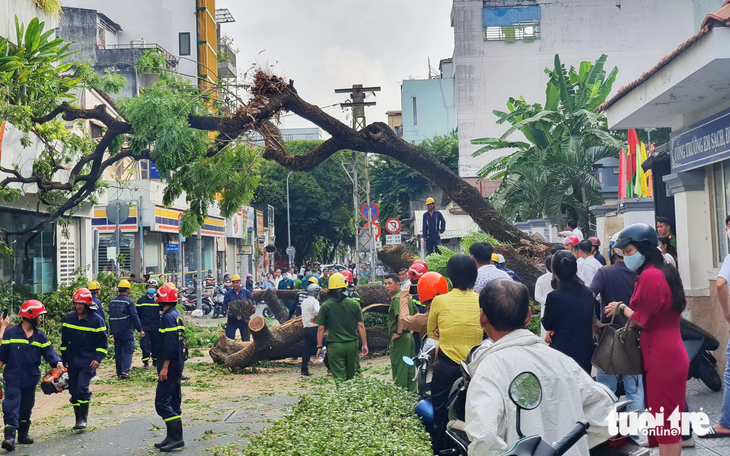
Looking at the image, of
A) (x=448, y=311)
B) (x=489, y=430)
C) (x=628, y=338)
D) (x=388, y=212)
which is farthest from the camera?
(x=388, y=212)

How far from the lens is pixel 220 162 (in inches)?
555

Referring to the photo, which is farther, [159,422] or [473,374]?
[159,422]

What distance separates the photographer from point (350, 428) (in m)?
5.52

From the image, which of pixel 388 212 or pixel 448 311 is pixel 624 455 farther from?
pixel 388 212

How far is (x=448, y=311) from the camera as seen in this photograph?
6.04 meters

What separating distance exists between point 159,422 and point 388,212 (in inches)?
1551

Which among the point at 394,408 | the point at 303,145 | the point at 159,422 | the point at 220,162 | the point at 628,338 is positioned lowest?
the point at 159,422

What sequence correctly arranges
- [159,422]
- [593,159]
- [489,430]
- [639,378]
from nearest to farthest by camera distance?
[489,430] < [639,378] < [159,422] < [593,159]

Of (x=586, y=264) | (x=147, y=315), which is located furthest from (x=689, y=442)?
(x=147, y=315)

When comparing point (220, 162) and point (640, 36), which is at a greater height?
point (640, 36)

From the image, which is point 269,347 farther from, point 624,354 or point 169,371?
point 624,354

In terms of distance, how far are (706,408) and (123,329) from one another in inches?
420

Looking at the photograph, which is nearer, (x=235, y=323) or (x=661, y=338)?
(x=661, y=338)

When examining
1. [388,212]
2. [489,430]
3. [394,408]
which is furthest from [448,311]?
[388,212]
